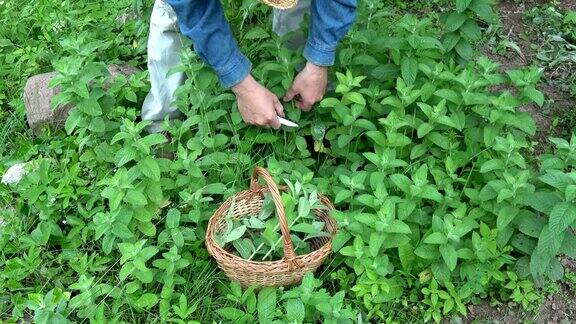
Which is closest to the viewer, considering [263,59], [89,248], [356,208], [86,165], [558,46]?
[356,208]

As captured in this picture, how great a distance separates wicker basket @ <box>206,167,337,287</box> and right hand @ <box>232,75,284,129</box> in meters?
0.28

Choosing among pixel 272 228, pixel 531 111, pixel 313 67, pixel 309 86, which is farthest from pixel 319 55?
pixel 531 111

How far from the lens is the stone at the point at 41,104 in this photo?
3.75m

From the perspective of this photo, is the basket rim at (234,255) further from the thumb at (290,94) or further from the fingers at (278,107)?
the thumb at (290,94)

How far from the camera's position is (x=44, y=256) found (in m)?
3.11

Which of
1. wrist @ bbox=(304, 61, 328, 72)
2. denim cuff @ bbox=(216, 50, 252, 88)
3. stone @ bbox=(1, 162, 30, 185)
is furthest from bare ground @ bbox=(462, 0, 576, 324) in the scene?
stone @ bbox=(1, 162, 30, 185)

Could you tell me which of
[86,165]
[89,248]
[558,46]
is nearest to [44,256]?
[89,248]

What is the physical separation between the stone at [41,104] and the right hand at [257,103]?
114 cm

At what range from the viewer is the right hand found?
2938mm

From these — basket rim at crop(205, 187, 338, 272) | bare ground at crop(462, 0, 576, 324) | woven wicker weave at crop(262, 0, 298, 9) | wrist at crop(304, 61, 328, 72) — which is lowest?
bare ground at crop(462, 0, 576, 324)

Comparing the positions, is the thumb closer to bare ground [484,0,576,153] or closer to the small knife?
the small knife

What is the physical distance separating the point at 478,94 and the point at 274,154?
3.46 feet

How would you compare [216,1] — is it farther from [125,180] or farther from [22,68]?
[22,68]

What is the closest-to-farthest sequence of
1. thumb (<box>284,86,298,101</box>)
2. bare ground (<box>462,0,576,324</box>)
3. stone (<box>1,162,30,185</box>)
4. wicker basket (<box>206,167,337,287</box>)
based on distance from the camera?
1. wicker basket (<box>206,167,337,287</box>)
2. bare ground (<box>462,0,576,324</box>)
3. thumb (<box>284,86,298,101</box>)
4. stone (<box>1,162,30,185</box>)
